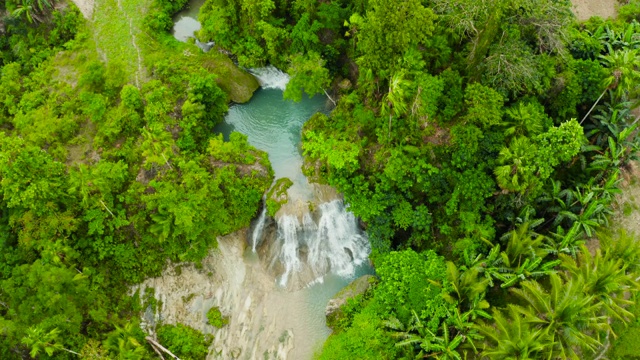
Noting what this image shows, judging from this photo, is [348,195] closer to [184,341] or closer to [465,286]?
[465,286]

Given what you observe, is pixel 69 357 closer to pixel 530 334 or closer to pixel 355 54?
pixel 530 334

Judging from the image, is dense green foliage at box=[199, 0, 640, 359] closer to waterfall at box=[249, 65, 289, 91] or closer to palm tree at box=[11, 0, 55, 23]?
waterfall at box=[249, 65, 289, 91]

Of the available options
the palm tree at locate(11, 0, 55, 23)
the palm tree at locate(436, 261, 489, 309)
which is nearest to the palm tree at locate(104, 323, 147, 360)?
the palm tree at locate(436, 261, 489, 309)

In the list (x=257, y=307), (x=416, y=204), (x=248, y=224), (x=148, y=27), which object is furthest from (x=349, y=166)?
(x=148, y=27)

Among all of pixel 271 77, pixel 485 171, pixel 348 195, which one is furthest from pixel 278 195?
pixel 485 171

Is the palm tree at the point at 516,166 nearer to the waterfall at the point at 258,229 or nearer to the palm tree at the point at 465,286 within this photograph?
the palm tree at the point at 465,286
